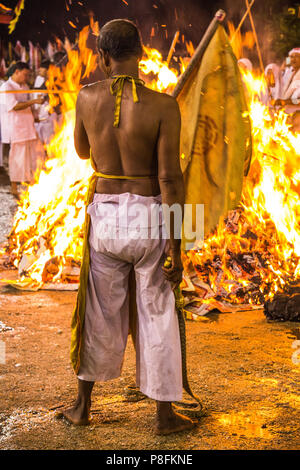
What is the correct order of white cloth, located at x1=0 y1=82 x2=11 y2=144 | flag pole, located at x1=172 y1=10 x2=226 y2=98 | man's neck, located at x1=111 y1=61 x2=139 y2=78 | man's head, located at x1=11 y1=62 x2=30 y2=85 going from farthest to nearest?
white cloth, located at x1=0 y1=82 x2=11 y2=144, man's head, located at x1=11 y1=62 x2=30 y2=85, flag pole, located at x1=172 y1=10 x2=226 y2=98, man's neck, located at x1=111 y1=61 x2=139 y2=78

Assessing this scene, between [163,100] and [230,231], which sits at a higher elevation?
[163,100]

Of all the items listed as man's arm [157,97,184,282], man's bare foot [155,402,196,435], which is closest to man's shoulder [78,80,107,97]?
man's arm [157,97,184,282]

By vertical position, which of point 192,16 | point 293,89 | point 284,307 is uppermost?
point 192,16

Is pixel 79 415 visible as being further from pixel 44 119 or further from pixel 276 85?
pixel 44 119

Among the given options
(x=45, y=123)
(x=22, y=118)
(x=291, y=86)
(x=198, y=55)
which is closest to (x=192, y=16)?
(x=291, y=86)

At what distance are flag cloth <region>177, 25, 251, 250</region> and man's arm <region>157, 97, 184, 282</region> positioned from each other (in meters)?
0.58

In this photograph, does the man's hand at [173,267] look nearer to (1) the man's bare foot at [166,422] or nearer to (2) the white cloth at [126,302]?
(2) the white cloth at [126,302]

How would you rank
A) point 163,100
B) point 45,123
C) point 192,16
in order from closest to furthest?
point 163,100 < point 192,16 < point 45,123

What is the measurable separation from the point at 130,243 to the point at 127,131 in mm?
609

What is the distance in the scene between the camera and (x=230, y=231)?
6777mm

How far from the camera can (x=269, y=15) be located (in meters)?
13.8

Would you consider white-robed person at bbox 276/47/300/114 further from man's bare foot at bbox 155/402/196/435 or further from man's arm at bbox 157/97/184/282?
man's bare foot at bbox 155/402/196/435

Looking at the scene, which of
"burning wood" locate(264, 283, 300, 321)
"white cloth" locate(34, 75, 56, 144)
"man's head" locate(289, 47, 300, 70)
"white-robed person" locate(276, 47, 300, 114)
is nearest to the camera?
"burning wood" locate(264, 283, 300, 321)

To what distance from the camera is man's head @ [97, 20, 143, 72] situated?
3029 millimetres
